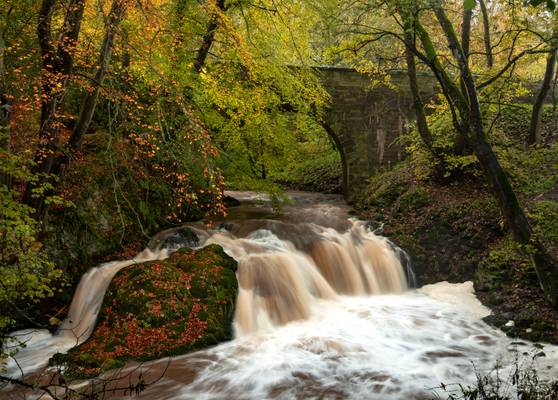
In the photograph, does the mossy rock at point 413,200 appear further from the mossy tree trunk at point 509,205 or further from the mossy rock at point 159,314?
the mossy rock at point 159,314

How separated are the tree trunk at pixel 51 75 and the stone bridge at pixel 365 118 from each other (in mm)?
9755

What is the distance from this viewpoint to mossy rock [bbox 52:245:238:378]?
6211mm

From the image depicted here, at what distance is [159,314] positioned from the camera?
6.88m

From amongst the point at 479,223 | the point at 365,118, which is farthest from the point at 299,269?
the point at 365,118

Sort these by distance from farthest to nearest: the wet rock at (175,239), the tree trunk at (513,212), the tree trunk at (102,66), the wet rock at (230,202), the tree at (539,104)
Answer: the wet rock at (230,202) < the tree at (539,104) < the wet rock at (175,239) < the tree trunk at (513,212) < the tree trunk at (102,66)

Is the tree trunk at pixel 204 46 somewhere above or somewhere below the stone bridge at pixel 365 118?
above

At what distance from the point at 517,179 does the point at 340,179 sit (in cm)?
878

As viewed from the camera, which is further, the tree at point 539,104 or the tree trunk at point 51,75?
the tree at point 539,104

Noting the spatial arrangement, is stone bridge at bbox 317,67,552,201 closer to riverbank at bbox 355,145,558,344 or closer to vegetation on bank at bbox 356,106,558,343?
vegetation on bank at bbox 356,106,558,343

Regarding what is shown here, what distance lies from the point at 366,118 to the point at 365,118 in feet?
0.14

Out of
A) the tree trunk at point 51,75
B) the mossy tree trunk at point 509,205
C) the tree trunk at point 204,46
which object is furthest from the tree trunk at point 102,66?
the mossy tree trunk at point 509,205

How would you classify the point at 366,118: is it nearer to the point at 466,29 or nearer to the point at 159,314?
the point at 466,29

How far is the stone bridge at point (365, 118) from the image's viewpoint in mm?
15180

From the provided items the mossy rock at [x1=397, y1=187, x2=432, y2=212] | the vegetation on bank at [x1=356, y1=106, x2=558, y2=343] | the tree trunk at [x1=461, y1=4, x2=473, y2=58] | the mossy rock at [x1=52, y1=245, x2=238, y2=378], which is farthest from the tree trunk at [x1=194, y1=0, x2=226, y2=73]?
the mossy rock at [x1=397, y1=187, x2=432, y2=212]
